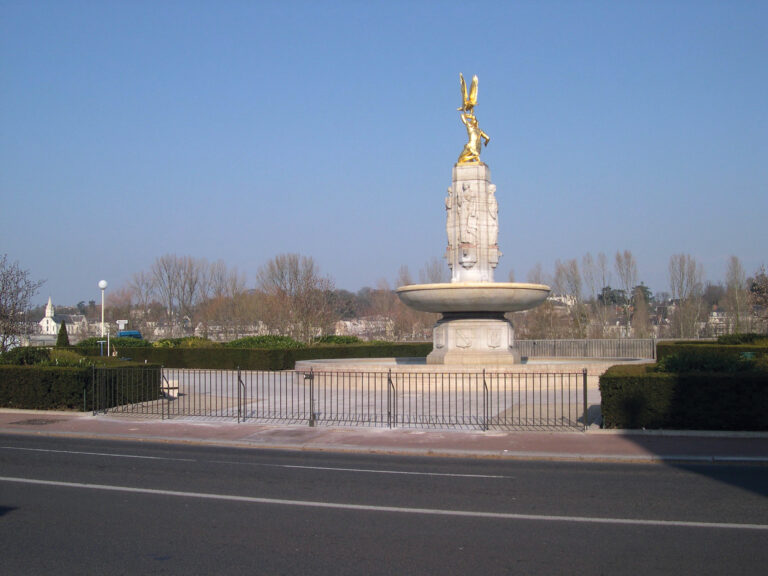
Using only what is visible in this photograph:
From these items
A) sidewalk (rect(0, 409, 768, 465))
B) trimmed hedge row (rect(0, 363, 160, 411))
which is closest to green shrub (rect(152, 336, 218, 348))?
trimmed hedge row (rect(0, 363, 160, 411))

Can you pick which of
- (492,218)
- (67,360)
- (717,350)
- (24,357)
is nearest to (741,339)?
(717,350)

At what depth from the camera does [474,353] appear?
2481cm

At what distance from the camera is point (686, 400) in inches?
581

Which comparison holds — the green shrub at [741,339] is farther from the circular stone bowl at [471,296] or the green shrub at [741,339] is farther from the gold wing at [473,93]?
the gold wing at [473,93]

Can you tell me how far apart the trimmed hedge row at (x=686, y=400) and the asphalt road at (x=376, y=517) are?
2.96 meters

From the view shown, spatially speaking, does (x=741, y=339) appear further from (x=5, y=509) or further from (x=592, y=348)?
(x=5, y=509)

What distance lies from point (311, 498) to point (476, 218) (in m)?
18.4

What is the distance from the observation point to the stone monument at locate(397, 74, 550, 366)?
76.9ft

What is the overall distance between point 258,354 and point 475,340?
12431 millimetres

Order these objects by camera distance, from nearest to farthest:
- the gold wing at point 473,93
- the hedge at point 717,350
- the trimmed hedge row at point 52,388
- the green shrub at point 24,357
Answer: the hedge at point 717,350 → the trimmed hedge row at point 52,388 → the green shrub at point 24,357 → the gold wing at point 473,93

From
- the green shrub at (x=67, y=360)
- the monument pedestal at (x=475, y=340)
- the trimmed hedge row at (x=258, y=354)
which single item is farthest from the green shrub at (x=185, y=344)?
the monument pedestal at (x=475, y=340)

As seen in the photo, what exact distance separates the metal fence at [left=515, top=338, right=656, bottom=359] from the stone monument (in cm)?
1409

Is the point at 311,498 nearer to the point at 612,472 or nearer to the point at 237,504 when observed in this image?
the point at 237,504

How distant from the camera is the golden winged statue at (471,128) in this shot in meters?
27.3
